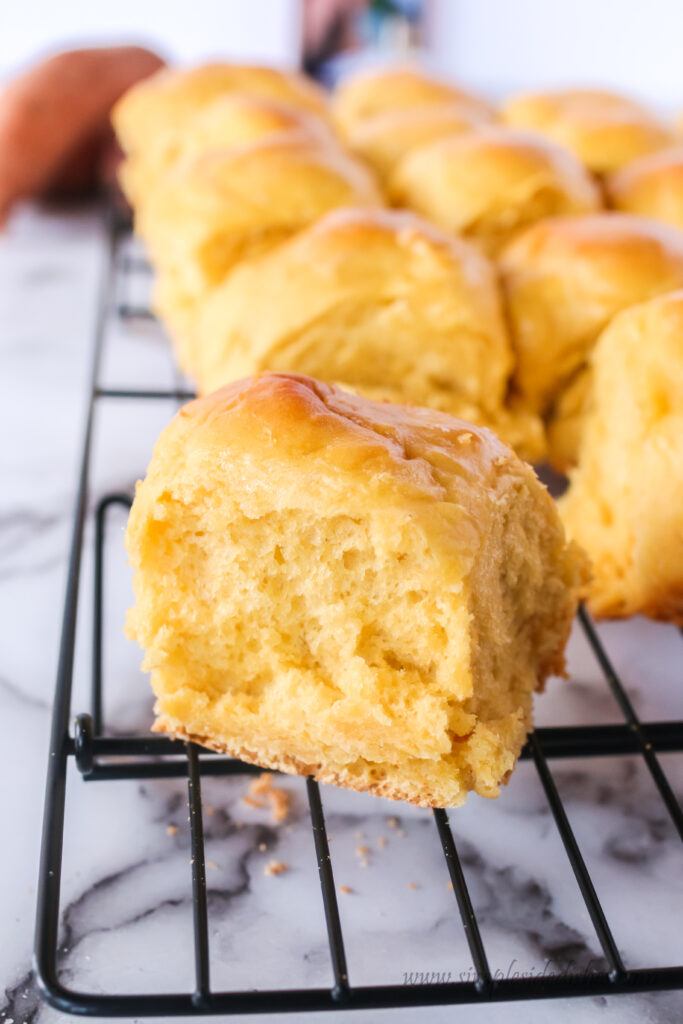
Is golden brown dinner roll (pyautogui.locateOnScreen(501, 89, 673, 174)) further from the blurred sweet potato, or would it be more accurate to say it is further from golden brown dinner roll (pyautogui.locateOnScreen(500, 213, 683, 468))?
the blurred sweet potato

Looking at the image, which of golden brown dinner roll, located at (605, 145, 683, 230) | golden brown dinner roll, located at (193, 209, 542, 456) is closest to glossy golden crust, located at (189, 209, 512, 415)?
golden brown dinner roll, located at (193, 209, 542, 456)

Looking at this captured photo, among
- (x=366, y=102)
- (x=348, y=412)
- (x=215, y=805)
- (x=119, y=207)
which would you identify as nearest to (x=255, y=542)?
(x=348, y=412)

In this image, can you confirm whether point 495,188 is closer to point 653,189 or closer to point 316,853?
point 653,189

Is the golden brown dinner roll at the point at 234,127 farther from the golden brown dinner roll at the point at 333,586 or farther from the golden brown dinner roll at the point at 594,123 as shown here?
the golden brown dinner roll at the point at 333,586

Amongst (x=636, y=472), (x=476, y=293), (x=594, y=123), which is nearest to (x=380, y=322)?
(x=476, y=293)

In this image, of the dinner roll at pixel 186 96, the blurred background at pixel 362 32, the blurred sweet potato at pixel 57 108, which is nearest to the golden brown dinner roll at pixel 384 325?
Answer: the dinner roll at pixel 186 96

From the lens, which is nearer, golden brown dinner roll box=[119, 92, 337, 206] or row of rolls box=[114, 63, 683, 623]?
row of rolls box=[114, 63, 683, 623]

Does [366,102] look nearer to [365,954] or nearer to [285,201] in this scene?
[285,201]
